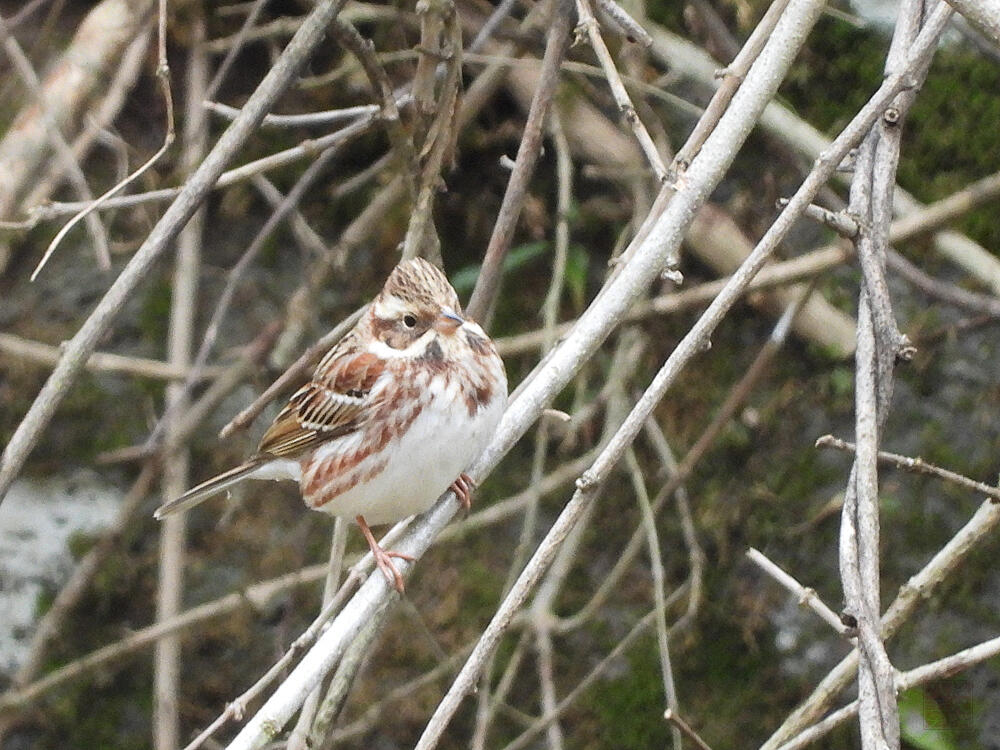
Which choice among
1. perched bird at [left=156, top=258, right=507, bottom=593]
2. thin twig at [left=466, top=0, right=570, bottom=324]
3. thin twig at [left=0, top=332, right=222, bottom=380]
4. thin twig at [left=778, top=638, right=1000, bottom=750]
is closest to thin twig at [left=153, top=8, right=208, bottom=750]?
thin twig at [left=0, top=332, right=222, bottom=380]

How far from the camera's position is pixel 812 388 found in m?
4.11

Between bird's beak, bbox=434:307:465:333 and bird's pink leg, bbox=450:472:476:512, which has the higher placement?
bird's beak, bbox=434:307:465:333

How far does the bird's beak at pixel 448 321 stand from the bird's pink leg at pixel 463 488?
0.32m

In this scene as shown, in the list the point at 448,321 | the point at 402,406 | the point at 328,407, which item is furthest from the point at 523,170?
the point at 328,407

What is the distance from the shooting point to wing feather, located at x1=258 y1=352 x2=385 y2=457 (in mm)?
3137

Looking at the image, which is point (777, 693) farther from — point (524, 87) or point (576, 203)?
point (524, 87)

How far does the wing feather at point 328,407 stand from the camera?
3.14m

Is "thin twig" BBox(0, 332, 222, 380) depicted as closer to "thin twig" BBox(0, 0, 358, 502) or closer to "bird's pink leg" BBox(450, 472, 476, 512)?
"bird's pink leg" BBox(450, 472, 476, 512)

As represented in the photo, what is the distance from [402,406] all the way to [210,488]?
2.19ft

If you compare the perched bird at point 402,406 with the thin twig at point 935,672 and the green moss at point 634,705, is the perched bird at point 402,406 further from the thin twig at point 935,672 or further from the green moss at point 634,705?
the green moss at point 634,705

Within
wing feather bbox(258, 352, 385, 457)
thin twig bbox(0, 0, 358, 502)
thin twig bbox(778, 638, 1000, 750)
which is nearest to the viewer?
thin twig bbox(778, 638, 1000, 750)

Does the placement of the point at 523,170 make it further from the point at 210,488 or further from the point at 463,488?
the point at 210,488

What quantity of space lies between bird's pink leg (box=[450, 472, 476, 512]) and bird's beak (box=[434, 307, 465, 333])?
325 mm

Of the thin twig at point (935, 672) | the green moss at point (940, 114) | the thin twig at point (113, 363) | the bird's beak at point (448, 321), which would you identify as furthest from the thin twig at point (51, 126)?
the thin twig at point (935, 672)
